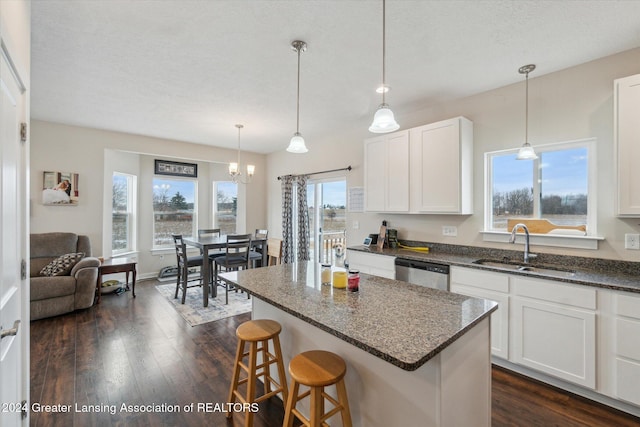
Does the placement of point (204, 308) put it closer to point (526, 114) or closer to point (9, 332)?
point (9, 332)

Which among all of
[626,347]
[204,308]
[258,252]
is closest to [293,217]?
[258,252]

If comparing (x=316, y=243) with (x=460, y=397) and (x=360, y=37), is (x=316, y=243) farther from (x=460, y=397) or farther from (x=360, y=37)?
(x=460, y=397)

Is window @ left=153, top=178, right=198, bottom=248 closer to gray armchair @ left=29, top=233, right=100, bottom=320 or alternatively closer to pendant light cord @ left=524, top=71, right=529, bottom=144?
gray armchair @ left=29, top=233, right=100, bottom=320

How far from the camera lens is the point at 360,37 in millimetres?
2082

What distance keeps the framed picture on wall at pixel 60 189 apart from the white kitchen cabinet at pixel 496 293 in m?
5.22

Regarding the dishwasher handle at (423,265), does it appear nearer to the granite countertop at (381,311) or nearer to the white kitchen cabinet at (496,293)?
the white kitchen cabinet at (496,293)

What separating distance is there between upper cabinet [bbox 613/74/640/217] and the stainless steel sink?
1.90ft

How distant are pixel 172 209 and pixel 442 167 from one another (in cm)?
535

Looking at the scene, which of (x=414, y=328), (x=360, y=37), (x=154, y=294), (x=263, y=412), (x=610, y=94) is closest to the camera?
(x=414, y=328)

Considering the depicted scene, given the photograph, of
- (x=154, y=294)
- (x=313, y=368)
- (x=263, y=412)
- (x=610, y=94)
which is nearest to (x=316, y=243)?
(x=154, y=294)

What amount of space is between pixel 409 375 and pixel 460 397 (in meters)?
0.26

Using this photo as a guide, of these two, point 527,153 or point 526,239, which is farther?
point 526,239

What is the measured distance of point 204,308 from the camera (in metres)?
3.85

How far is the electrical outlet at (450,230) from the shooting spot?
3.21 meters
